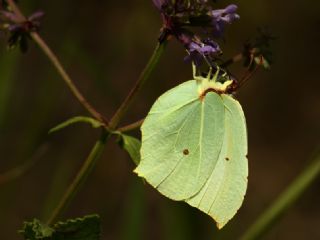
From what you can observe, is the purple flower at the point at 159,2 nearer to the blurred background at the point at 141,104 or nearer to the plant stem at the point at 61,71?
→ the plant stem at the point at 61,71

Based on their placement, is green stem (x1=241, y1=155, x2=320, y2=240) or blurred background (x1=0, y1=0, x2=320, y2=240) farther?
blurred background (x1=0, y1=0, x2=320, y2=240)

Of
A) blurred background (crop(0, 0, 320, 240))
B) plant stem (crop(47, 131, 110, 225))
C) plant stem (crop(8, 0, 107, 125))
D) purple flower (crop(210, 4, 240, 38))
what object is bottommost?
blurred background (crop(0, 0, 320, 240))

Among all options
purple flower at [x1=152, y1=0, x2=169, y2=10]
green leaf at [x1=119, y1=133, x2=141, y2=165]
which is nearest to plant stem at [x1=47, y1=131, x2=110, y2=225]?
green leaf at [x1=119, y1=133, x2=141, y2=165]

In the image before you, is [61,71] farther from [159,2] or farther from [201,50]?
[201,50]

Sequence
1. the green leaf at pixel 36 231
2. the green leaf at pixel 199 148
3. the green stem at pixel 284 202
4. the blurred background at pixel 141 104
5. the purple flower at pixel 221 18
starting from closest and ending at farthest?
the green leaf at pixel 36 231, the green leaf at pixel 199 148, the purple flower at pixel 221 18, the green stem at pixel 284 202, the blurred background at pixel 141 104

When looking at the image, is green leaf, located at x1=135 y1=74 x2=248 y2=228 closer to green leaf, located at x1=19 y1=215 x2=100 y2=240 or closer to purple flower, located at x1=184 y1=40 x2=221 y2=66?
purple flower, located at x1=184 y1=40 x2=221 y2=66

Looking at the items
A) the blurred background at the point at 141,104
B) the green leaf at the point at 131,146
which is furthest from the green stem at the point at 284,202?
the blurred background at the point at 141,104
